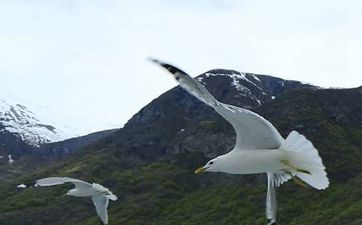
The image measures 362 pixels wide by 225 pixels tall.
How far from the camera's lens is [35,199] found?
135 metres

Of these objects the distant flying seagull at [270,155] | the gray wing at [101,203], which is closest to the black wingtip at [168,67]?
the distant flying seagull at [270,155]

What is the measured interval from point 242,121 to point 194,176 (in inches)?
4784

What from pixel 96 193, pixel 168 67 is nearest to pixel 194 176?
pixel 96 193

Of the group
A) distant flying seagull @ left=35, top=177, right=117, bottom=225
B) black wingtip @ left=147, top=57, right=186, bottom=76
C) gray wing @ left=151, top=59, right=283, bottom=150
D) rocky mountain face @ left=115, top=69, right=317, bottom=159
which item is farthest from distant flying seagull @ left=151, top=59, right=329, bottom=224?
rocky mountain face @ left=115, top=69, right=317, bottom=159

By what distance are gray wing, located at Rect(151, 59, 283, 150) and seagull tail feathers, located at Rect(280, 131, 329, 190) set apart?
24 cm

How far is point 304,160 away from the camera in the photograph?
1209 cm

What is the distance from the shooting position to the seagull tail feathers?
1192 cm

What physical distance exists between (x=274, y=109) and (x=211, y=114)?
107 feet

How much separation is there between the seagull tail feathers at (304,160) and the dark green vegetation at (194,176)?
245 feet

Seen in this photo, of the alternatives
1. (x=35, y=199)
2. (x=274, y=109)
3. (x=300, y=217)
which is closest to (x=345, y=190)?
(x=300, y=217)

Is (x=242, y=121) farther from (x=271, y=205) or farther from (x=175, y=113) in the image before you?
(x=175, y=113)

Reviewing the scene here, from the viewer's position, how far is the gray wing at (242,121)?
28.9 ft

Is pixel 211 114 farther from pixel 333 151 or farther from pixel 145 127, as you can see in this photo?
pixel 333 151

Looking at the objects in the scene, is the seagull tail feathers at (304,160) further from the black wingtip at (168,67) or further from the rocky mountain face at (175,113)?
the rocky mountain face at (175,113)
